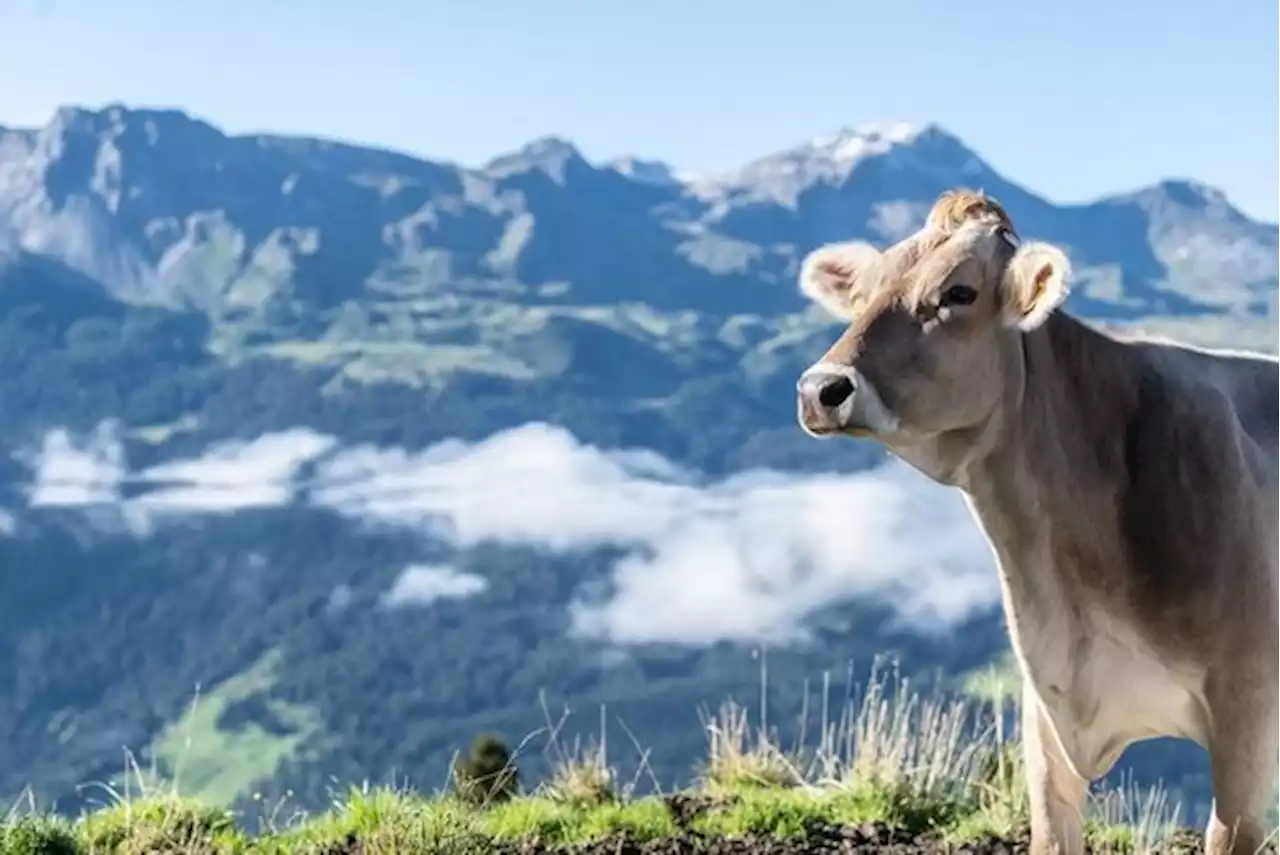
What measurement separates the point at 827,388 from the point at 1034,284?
976 mm

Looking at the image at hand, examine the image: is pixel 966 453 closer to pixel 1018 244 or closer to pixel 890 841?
pixel 1018 244

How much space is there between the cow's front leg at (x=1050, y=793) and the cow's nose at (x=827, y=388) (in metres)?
1.86

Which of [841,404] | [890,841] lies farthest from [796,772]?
[841,404]

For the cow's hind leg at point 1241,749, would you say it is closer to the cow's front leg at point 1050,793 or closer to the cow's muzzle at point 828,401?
the cow's front leg at point 1050,793

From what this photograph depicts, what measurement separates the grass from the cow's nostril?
3914 mm

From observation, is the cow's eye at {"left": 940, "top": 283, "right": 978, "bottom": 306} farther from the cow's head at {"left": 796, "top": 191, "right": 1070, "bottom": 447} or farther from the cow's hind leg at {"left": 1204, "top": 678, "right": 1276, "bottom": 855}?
the cow's hind leg at {"left": 1204, "top": 678, "right": 1276, "bottom": 855}

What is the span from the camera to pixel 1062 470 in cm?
673

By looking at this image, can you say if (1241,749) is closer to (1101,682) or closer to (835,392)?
(1101,682)

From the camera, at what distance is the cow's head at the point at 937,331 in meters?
6.11

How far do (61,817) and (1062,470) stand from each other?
699 centimetres

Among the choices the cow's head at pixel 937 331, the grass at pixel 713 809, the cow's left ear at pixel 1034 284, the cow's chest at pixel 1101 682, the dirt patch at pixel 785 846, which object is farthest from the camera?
the grass at pixel 713 809

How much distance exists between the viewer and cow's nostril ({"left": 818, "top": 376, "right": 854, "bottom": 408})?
6004 millimetres

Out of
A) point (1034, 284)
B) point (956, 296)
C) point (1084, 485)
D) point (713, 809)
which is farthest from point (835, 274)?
point (713, 809)

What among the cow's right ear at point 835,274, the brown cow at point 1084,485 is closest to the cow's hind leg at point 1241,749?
the brown cow at point 1084,485
